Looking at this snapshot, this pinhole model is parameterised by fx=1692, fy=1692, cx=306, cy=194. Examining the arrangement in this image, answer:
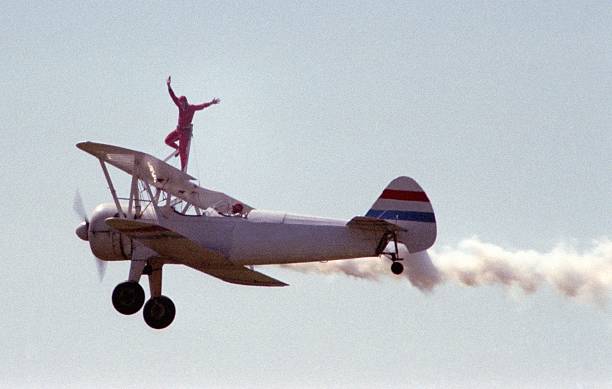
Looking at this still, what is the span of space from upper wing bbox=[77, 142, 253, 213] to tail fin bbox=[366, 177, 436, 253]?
262 cm

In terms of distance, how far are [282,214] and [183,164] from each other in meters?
6.89

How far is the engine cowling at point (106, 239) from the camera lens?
105 ft

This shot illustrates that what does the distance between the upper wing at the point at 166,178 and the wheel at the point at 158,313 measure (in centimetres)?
199

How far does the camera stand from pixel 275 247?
31.2 metres

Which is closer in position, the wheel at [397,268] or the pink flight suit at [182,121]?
the wheel at [397,268]

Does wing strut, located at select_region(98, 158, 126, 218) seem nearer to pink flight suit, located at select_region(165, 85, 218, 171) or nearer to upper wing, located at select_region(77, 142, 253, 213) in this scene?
upper wing, located at select_region(77, 142, 253, 213)

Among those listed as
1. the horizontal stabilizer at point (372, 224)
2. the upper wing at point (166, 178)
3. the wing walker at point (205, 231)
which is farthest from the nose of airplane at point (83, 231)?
the horizontal stabilizer at point (372, 224)

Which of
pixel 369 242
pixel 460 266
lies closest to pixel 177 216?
pixel 369 242

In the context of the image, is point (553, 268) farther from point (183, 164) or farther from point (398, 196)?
point (183, 164)

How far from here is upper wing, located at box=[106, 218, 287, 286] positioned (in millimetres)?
30328

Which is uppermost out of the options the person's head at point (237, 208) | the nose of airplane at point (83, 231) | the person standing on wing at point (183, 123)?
the person standing on wing at point (183, 123)

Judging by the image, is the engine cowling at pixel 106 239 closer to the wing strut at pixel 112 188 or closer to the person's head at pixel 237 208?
the wing strut at pixel 112 188

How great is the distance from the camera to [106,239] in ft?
105

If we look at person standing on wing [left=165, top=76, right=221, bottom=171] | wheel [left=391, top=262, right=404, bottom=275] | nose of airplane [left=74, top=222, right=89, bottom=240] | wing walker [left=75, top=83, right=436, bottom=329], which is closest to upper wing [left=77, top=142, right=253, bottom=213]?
wing walker [left=75, top=83, right=436, bottom=329]
